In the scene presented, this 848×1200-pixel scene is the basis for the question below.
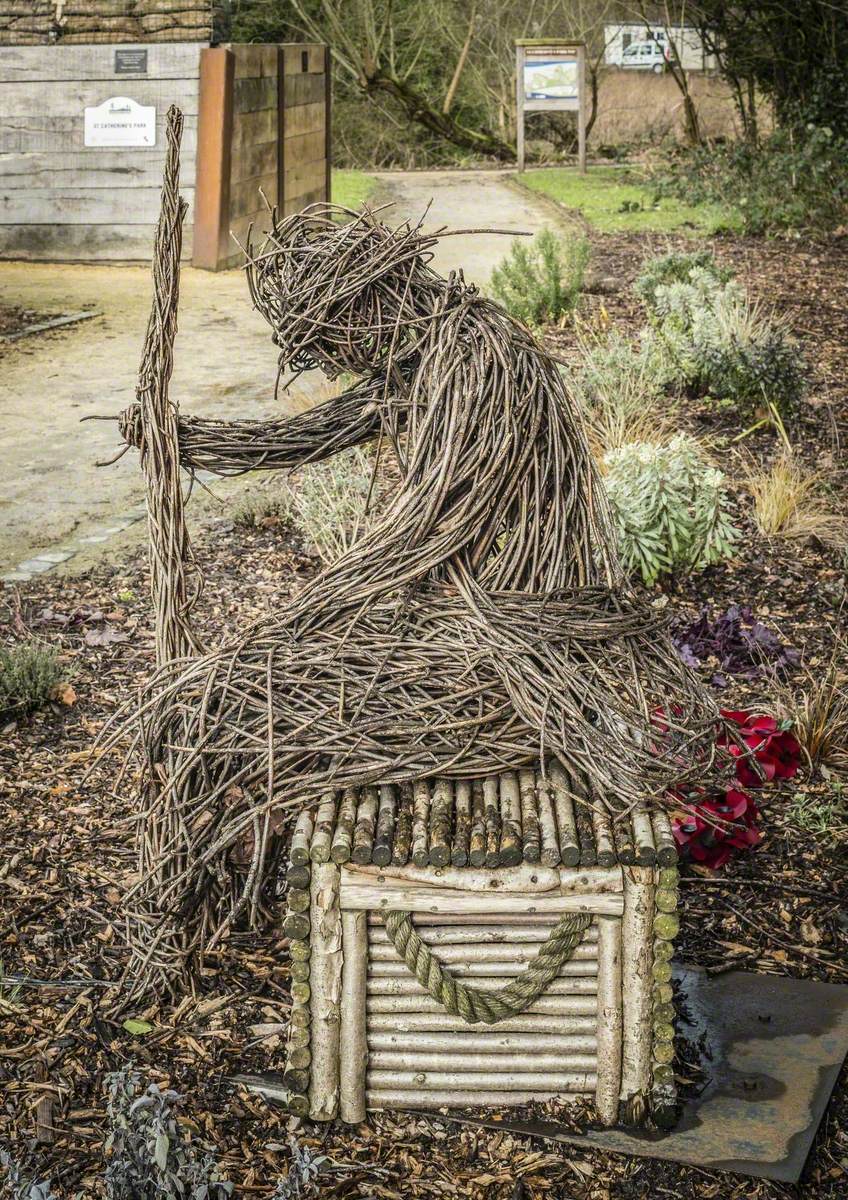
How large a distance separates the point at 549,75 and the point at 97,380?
13985mm

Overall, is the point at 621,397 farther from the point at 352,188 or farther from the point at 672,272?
the point at 352,188

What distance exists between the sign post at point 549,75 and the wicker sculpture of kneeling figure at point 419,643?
1839 cm

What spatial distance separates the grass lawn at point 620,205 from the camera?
1469cm

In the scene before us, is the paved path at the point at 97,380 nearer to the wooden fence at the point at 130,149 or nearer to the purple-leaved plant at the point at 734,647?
the wooden fence at the point at 130,149

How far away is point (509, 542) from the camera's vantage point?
9.80ft

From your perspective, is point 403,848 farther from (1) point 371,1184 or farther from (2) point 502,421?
(2) point 502,421

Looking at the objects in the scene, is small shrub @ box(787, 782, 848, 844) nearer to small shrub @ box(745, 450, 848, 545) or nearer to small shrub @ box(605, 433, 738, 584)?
small shrub @ box(605, 433, 738, 584)

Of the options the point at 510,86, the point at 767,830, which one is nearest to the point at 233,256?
the point at 767,830

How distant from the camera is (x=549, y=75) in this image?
2055cm

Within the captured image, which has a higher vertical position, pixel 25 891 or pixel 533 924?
pixel 533 924

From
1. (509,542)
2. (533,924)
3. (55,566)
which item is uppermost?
(509,542)

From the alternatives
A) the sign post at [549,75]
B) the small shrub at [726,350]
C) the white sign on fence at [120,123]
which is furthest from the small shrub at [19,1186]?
the sign post at [549,75]

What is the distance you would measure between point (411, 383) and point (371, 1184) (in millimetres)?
1649

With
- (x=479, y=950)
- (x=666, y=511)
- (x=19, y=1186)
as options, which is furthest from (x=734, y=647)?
(x=19, y=1186)
